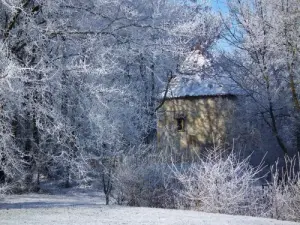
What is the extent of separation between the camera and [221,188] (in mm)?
12930

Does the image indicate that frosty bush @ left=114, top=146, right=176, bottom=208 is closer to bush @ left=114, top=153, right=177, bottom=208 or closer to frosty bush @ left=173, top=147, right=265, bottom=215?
bush @ left=114, top=153, right=177, bottom=208

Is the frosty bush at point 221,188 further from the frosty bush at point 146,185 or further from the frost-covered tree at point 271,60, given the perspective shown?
the frost-covered tree at point 271,60

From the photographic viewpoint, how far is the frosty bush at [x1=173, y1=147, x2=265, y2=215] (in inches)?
509

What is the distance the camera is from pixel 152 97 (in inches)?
973

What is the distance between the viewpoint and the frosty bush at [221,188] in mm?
12922

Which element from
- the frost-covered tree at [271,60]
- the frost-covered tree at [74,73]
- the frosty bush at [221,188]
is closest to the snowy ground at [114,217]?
the frosty bush at [221,188]

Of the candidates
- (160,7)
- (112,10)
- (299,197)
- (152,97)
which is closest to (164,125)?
(152,97)

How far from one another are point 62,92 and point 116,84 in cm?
253

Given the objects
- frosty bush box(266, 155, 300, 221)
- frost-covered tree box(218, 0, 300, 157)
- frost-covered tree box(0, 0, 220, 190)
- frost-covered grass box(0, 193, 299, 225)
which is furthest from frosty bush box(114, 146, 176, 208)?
frost-covered tree box(218, 0, 300, 157)

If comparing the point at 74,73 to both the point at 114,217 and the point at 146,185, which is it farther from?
the point at 114,217

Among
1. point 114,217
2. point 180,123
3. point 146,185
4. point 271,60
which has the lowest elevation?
point 114,217

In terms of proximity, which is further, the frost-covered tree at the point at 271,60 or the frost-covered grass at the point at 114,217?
the frost-covered tree at the point at 271,60

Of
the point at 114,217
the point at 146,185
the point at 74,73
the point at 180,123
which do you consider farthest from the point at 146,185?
the point at 180,123

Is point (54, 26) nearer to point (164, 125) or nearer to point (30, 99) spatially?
point (30, 99)
